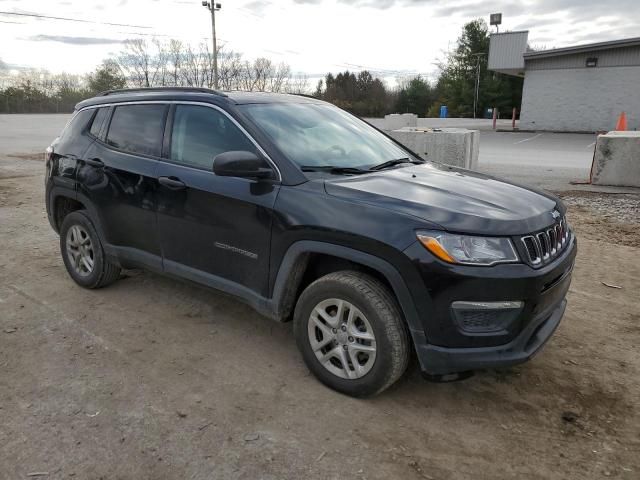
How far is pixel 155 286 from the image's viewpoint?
4.86 meters

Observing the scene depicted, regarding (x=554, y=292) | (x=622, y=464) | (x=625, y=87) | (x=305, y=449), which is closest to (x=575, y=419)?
(x=622, y=464)

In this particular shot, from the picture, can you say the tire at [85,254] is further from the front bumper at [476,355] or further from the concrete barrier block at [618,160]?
the concrete barrier block at [618,160]

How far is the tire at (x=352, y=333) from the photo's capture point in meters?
2.85

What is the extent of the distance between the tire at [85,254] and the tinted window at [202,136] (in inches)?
50.4

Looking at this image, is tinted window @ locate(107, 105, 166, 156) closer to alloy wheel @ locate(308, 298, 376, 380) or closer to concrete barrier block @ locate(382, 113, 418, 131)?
alloy wheel @ locate(308, 298, 376, 380)

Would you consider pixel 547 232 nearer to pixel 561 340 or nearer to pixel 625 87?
pixel 561 340

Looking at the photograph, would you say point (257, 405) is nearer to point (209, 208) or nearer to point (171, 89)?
point (209, 208)

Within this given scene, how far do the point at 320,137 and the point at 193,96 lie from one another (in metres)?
0.98

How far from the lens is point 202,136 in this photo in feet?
12.2

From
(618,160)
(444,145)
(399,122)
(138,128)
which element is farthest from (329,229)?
(399,122)

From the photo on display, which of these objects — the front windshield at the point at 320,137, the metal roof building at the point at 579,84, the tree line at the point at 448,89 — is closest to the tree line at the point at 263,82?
the tree line at the point at 448,89

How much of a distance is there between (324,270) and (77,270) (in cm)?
269

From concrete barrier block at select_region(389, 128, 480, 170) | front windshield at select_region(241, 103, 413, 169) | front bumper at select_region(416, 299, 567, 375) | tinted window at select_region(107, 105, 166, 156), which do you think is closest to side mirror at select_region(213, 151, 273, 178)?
front windshield at select_region(241, 103, 413, 169)

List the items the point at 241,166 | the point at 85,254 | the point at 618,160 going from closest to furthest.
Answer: the point at 241,166
the point at 85,254
the point at 618,160
